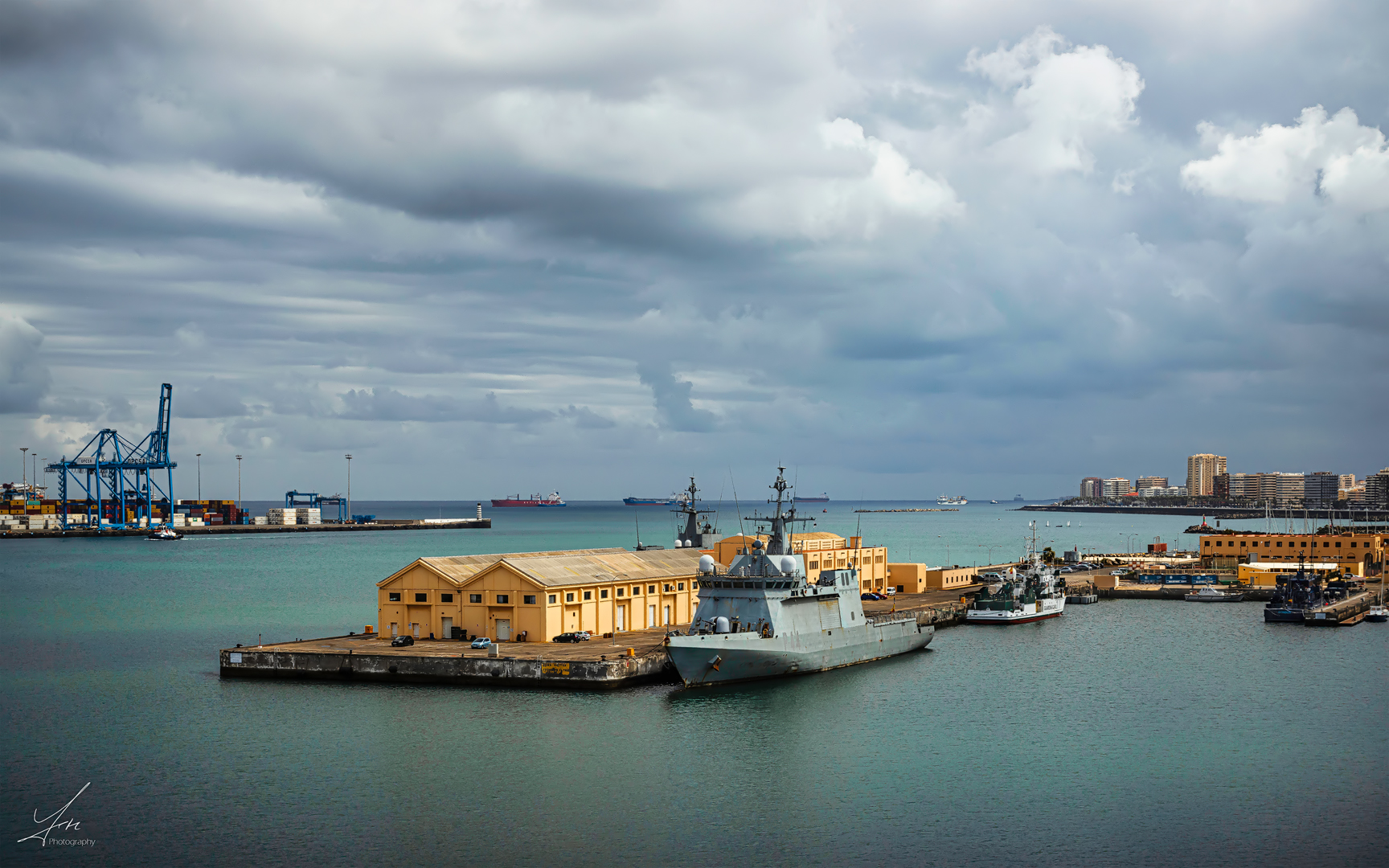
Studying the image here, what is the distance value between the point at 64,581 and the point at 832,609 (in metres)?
87.1

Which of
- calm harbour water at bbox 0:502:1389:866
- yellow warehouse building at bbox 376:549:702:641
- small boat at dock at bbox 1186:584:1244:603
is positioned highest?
yellow warehouse building at bbox 376:549:702:641

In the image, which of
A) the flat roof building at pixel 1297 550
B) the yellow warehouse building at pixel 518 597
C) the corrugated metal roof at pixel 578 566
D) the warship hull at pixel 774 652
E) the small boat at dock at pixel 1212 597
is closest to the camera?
the warship hull at pixel 774 652

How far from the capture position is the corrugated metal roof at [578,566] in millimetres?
57062

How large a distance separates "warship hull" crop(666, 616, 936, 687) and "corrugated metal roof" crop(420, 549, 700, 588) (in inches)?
377

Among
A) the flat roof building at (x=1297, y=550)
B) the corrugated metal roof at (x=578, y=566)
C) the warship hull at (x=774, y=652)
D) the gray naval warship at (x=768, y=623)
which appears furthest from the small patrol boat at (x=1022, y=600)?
the flat roof building at (x=1297, y=550)

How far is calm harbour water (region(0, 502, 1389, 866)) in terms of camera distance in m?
29.2

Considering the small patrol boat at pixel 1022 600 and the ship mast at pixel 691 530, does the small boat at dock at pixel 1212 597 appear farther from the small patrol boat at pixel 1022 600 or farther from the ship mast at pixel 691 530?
the ship mast at pixel 691 530

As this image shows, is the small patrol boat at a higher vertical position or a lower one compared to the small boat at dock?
higher

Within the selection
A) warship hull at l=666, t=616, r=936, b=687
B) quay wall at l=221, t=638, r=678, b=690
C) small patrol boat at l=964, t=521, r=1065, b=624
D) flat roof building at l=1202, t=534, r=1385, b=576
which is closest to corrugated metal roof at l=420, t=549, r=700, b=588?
quay wall at l=221, t=638, r=678, b=690

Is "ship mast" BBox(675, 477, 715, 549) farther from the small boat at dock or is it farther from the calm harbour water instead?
the small boat at dock

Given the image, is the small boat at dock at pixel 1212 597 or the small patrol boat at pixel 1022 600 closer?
the small patrol boat at pixel 1022 600

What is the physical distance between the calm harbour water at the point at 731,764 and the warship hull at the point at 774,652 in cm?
109

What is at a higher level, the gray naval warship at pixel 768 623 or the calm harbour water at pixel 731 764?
the gray naval warship at pixel 768 623

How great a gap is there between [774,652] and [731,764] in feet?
50.5
